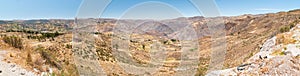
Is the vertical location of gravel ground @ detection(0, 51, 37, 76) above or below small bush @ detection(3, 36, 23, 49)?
below

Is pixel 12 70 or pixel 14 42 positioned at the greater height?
pixel 14 42

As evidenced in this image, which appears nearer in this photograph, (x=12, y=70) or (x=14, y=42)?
(x=12, y=70)

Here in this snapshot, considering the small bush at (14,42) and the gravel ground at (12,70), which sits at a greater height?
the small bush at (14,42)

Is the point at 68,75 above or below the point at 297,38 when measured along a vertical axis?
below

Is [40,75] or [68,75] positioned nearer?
[40,75]

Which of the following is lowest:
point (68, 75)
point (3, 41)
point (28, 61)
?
point (68, 75)

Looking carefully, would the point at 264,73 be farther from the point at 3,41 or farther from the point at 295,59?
the point at 3,41

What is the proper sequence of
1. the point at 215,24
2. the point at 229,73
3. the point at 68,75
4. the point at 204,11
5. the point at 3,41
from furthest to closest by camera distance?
the point at 215,24 < the point at 3,41 < the point at 68,75 < the point at 204,11 < the point at 229,73

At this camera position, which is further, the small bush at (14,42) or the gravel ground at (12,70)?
the small bush at (14,42)

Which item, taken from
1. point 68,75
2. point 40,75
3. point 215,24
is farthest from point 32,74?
point 215,24

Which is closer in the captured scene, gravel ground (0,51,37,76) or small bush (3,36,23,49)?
gravel ground (0,51,37,76)

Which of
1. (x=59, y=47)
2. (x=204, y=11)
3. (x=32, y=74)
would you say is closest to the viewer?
(x=32, y=74)
